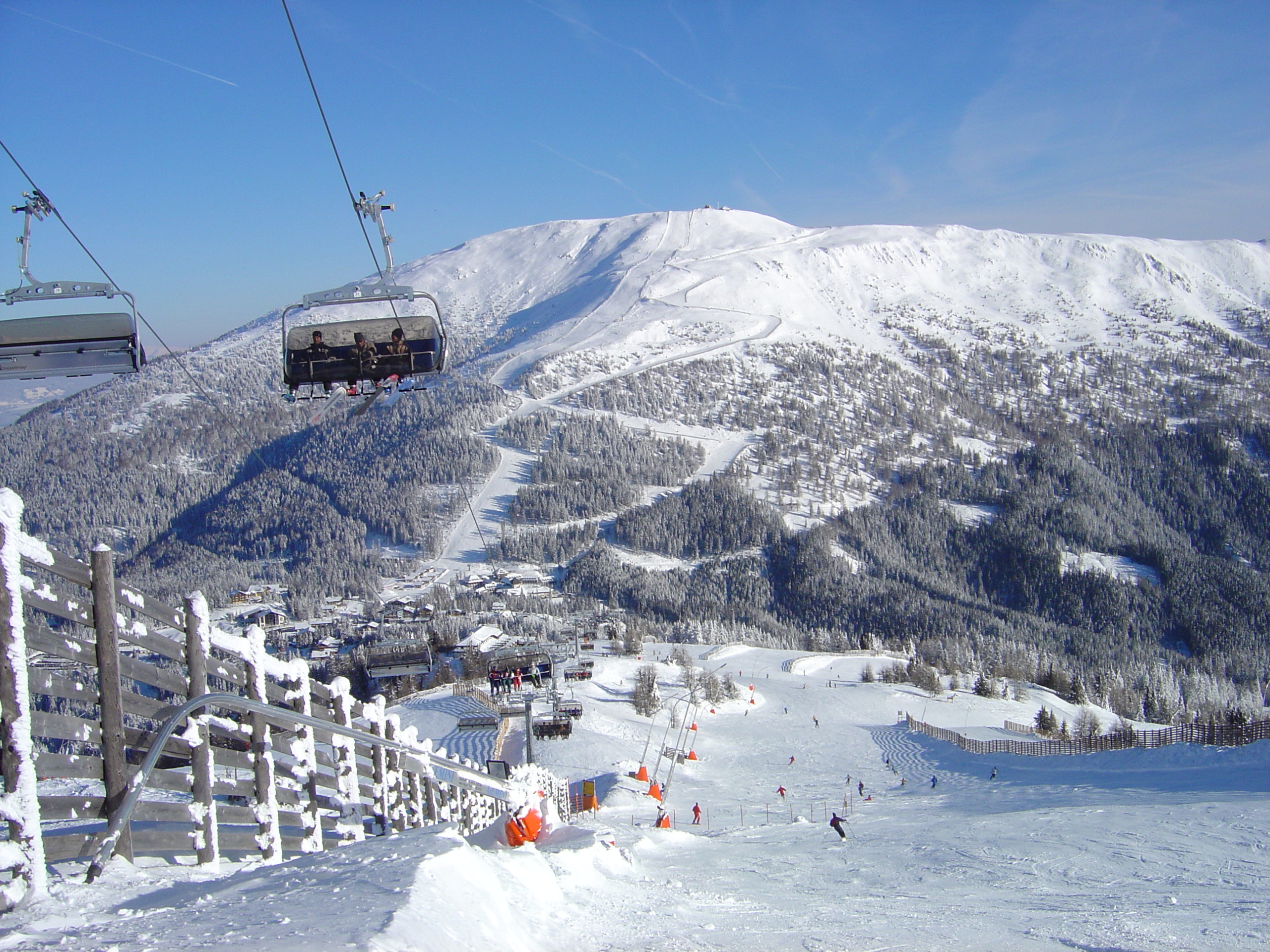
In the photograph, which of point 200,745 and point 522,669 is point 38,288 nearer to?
point 200,745

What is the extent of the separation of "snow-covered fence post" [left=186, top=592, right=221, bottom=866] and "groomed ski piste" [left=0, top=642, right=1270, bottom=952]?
295 mm

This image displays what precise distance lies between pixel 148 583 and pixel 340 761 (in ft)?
391

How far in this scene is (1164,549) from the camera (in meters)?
132

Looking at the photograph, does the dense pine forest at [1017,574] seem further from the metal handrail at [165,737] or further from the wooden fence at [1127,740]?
the metal handrail at [165,737]

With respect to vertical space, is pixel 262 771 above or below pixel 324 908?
above

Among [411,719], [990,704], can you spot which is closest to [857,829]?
[411,719]

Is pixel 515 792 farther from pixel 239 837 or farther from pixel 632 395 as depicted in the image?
pixel 632 395

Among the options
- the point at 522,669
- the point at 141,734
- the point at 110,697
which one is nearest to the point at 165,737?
the point at 110,697

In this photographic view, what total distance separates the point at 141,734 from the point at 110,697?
0.35m

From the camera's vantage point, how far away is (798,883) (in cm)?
848

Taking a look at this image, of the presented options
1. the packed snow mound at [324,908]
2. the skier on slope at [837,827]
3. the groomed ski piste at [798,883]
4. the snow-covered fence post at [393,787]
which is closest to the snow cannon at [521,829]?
the groomed ski piste at [798,883]

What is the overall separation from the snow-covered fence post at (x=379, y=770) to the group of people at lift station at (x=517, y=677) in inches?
1566

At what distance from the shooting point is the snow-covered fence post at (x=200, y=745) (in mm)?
4910

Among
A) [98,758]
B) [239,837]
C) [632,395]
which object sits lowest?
[239,837]
